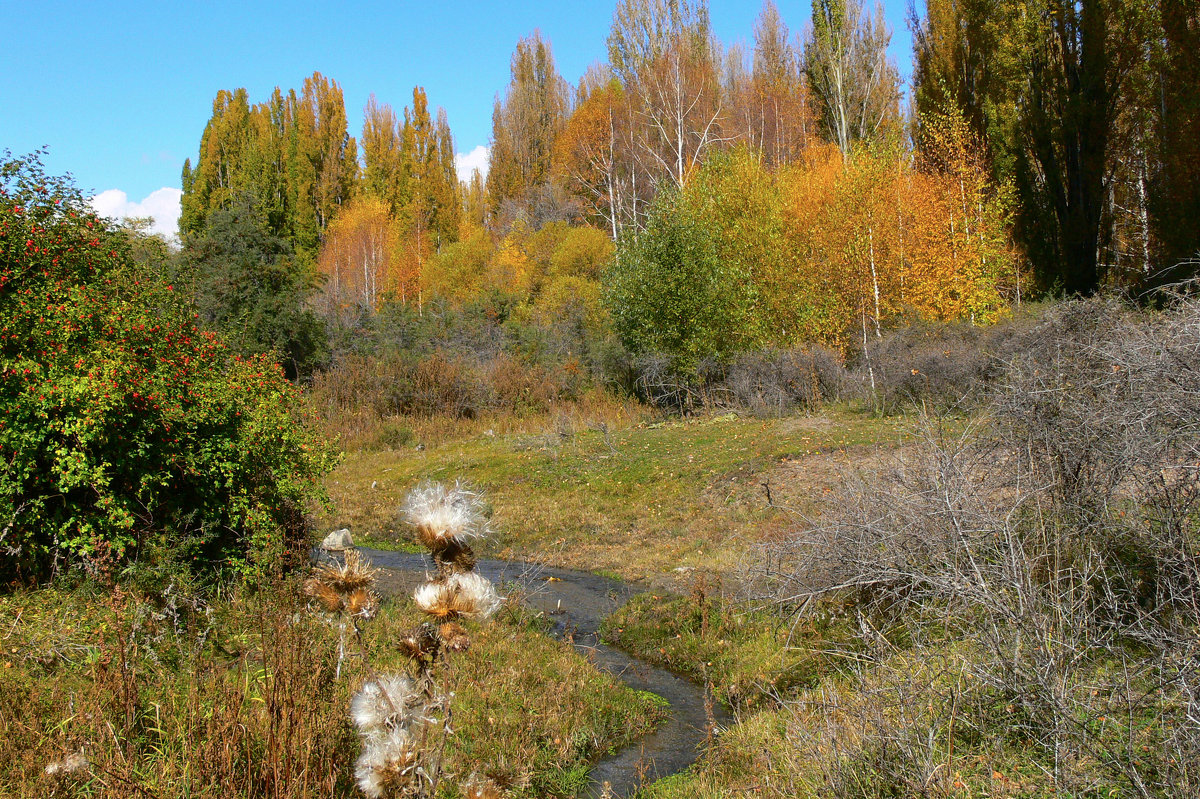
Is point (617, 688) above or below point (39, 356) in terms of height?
below

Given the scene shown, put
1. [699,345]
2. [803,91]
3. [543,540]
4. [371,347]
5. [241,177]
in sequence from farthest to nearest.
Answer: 1. [241,177]
2. [803,91]
3. [371,347]
4. [699,345]
5. [543,540]

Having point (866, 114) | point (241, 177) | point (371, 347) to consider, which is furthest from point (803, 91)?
point (241, 177)

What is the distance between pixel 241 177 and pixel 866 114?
38.8 m

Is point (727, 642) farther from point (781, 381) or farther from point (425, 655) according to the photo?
point (781, 381)

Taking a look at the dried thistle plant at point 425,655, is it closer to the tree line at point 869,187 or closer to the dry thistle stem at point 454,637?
the dry thistle stem at point 454,637

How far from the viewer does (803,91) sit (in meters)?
43.0

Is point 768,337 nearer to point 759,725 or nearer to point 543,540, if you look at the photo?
point 543,540

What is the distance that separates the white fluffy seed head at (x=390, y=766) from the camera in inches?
74.6

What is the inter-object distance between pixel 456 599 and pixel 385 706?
381mm

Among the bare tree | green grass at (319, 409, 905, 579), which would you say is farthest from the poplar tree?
green grass at (319, 409, 905, 579)

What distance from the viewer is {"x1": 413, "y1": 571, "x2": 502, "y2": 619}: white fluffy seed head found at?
197 centimetres

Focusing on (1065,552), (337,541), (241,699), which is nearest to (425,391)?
(337,541)

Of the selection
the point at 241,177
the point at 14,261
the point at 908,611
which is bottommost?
the point at 908,611

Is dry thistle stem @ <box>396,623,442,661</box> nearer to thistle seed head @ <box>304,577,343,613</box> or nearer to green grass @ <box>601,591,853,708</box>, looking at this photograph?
thistle seed head @ <box>304,577,343,613</box>
